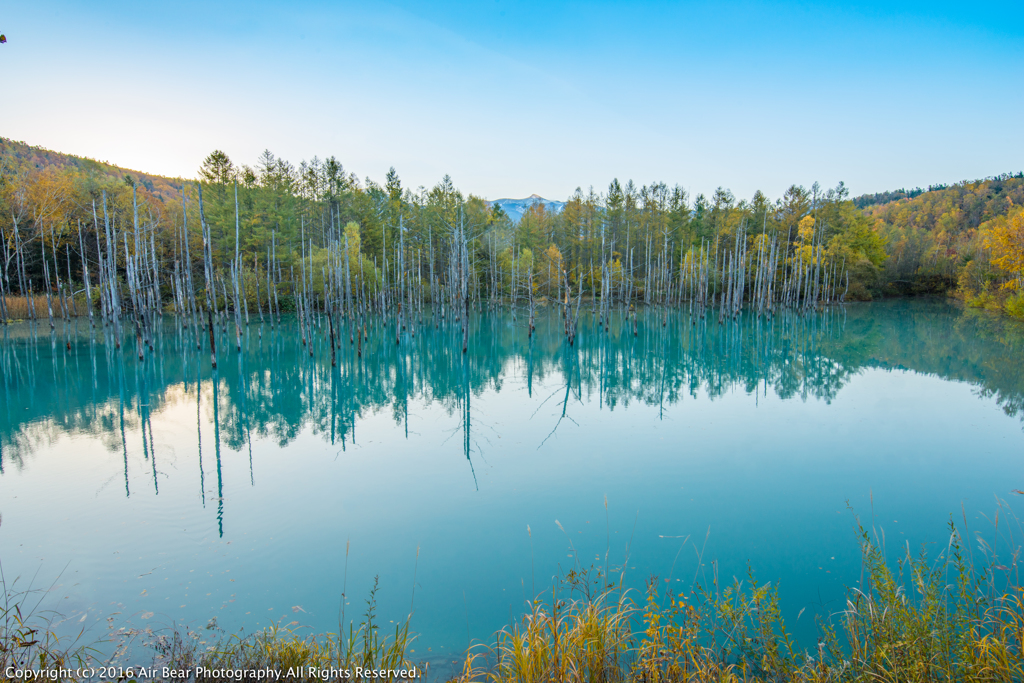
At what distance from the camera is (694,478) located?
25.6ft

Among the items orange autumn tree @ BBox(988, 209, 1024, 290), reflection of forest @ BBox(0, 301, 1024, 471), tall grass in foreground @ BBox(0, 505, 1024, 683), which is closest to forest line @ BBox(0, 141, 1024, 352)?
orange autumn tree @ BBox(988, 209, 1024, 290)

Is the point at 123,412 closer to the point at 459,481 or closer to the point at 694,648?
the point at 459,481

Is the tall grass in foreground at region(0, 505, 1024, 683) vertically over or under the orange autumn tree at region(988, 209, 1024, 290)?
under

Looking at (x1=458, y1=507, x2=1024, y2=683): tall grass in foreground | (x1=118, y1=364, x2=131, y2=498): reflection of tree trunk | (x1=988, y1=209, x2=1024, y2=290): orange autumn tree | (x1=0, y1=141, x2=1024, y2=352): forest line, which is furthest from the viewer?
(x1=0, y1=141, x2=1024, y2=352): forest line

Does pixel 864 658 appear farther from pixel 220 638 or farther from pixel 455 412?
pixel 455 412

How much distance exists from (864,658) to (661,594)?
1.91 metres

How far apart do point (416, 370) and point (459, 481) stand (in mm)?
10320

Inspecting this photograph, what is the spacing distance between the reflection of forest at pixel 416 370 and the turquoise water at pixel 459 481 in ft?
0.55

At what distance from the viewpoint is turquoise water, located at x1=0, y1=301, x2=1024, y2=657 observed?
5008mm

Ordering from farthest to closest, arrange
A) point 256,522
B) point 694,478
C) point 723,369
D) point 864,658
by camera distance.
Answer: point 723,369
point 694,478
point 256,522
point 864,658

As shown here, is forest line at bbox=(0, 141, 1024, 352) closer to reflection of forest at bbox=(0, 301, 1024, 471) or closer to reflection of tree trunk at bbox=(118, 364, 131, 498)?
reflection of forest at bbox=(0, 301, 1024, 471)

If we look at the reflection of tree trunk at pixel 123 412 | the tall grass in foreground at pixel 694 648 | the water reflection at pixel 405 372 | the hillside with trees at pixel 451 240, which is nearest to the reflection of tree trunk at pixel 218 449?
the water reflection at pixel 405 372

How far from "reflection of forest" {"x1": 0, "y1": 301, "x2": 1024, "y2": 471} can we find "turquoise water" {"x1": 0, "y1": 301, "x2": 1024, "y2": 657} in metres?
0.17

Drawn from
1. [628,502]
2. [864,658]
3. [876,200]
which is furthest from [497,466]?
[876,200]
